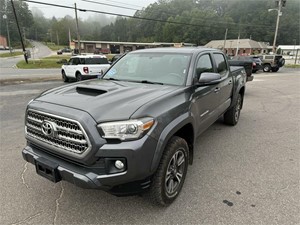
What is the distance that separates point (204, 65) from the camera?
3752 millimetres

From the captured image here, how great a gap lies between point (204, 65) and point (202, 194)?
76.7 inches

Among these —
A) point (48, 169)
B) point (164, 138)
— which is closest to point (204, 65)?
point (164, 138)

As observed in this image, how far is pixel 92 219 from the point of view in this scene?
2.52 metres

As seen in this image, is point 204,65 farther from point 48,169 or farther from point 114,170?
point 48,169

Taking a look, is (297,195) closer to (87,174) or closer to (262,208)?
(262,208)

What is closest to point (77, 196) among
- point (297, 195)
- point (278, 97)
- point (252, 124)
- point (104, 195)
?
point (104, 195)

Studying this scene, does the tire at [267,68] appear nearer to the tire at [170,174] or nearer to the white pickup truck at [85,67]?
the white pickup truck at [85,67]

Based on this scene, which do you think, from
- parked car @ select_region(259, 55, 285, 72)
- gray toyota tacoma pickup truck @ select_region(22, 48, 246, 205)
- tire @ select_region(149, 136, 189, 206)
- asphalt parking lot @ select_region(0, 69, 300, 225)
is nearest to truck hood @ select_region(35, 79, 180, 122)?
gray toyota tacoma pickup truck @ select_region(22, 48, 246, 205)

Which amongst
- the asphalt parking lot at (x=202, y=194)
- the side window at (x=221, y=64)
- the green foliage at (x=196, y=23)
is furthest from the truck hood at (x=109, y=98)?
the green foliage at (x=196, y=23)

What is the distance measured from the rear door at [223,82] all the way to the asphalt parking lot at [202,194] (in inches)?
30.7

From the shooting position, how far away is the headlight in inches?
84.1

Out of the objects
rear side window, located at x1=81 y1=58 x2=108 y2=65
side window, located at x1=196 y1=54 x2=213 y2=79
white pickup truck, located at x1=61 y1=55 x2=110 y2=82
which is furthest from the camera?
rear side window, located at x1=81 y1=58 x2=108 y2=65

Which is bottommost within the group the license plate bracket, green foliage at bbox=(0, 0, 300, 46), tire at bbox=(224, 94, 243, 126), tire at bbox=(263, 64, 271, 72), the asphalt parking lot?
tire at bbox=(263, 64, 271, 72)

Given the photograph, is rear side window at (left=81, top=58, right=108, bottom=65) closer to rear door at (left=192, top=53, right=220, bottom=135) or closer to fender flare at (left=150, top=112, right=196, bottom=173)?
rear door at (left=192, top=53, right=220, bottom=135)
